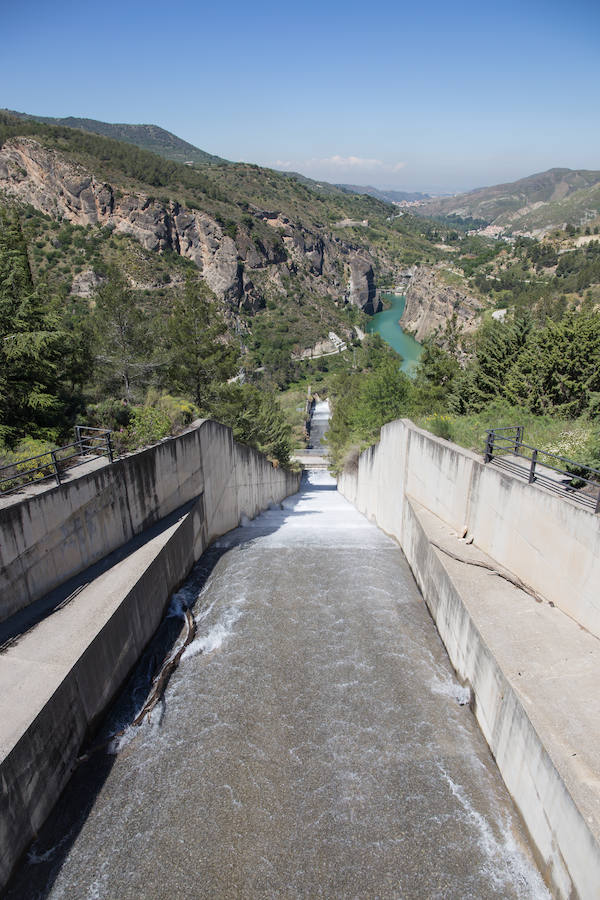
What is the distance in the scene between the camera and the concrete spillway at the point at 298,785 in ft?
16.3

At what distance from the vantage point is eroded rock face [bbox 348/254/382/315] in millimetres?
157250

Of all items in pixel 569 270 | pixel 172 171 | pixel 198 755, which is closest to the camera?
pixel 198 755

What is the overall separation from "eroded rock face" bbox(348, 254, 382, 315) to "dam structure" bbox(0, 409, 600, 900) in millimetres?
157147

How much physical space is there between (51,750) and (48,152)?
349 ft

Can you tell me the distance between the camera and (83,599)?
7.24 meters

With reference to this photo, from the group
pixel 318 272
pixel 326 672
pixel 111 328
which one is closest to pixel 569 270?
pixel 318 272

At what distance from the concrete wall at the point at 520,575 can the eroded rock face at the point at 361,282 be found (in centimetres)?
15400

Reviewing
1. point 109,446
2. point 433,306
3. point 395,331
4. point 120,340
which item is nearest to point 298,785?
point 109,446

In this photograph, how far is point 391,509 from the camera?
15.4m

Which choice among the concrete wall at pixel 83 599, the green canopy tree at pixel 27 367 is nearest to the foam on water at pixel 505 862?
the concrete wall at pixel 83 599

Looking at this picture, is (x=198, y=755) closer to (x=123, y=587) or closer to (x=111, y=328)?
(x=123, y=587)

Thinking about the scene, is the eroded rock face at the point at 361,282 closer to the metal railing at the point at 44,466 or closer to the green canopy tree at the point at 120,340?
the green canopy tree at the point at 120,340

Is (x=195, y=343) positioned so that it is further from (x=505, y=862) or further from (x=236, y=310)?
(x=236, y=310)

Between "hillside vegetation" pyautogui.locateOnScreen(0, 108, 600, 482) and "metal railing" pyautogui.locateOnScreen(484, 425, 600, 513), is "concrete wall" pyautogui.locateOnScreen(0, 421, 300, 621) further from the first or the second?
"metal railing" pyautogui.locateOnScreen(484, 425, 600, 513)
